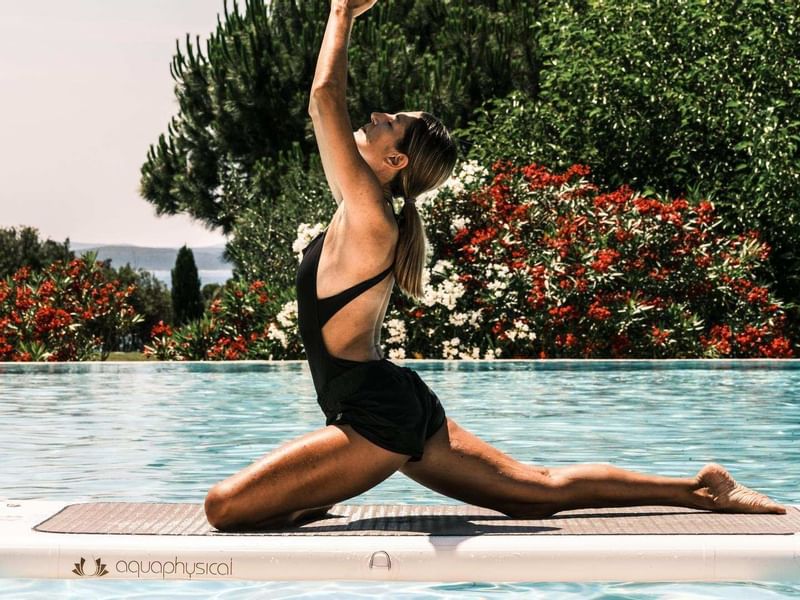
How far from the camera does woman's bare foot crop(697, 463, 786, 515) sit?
4.77 metres

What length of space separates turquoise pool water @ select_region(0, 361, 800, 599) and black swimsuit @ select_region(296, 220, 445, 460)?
1.73 feet

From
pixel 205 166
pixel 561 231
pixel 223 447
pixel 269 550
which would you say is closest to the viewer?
pixel 269 550

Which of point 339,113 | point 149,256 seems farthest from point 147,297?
point 339,113

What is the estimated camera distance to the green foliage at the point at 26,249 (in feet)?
124

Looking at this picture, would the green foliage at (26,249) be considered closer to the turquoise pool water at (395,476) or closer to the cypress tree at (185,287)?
the cypress tree at (185,287)

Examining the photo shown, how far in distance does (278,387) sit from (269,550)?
28.2 ft

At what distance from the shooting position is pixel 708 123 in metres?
17.2

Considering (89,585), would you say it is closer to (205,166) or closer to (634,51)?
(634,51)

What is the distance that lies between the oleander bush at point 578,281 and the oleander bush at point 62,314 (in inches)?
166

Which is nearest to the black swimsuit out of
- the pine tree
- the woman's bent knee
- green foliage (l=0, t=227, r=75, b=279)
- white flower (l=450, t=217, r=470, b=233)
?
the woman's bent knee

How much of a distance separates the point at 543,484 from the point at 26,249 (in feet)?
118

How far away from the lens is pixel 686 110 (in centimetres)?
1725

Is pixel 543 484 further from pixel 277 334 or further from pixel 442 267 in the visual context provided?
pixel 442 267

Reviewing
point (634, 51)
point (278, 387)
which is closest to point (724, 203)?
point (634, 51)
